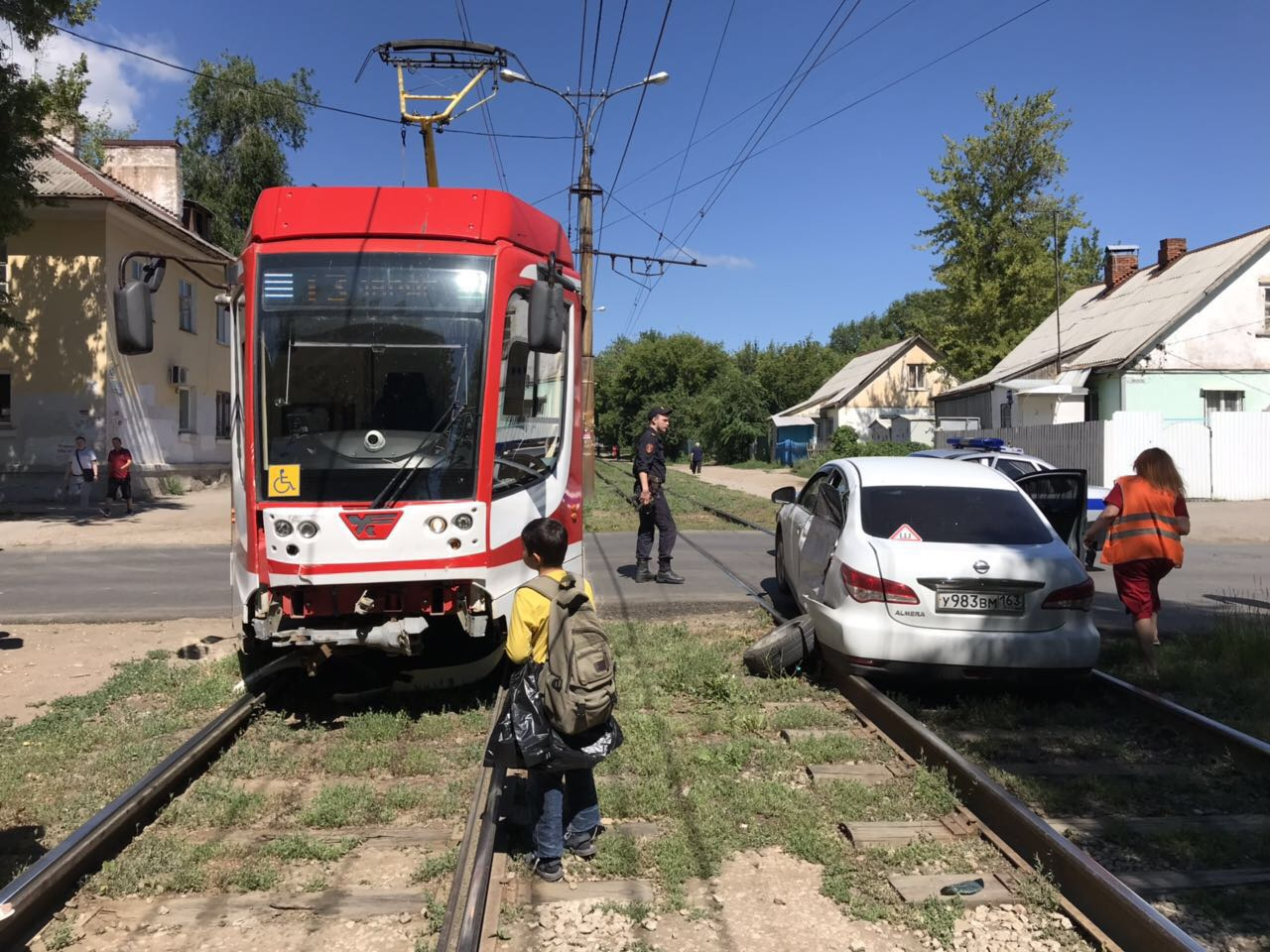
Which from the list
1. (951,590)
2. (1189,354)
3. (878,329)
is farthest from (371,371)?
(878,329)

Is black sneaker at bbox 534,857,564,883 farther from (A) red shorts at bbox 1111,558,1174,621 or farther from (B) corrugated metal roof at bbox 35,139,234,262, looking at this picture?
(B) corrugated metal roof at bbox 35,139,234,262

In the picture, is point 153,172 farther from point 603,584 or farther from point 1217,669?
point 1217,669

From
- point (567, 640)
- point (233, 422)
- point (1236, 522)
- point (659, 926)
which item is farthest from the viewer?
point (1236, 522)

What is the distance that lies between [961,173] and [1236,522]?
2449 centimetres

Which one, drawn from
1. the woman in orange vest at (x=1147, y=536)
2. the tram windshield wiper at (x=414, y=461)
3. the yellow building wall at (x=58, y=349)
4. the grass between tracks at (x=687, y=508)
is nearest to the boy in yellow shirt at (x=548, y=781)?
the tram windshield wiper at (x=414, y=461)

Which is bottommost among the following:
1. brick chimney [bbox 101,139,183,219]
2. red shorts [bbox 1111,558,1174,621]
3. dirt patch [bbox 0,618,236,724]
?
dirt patch [bbox 0,618,236,724]

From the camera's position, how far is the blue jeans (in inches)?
165

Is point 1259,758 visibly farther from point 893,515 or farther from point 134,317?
point 134,317

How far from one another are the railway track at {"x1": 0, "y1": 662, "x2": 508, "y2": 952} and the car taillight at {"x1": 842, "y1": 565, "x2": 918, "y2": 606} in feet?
8.95

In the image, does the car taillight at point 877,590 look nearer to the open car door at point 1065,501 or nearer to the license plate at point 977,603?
the license plate at point 977,603

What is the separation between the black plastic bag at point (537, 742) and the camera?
4.12m

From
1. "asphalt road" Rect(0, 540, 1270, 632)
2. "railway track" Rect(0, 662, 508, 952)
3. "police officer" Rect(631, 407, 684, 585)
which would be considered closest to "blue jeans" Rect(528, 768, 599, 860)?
→ "railway track" Rect(0, 662, 508, 952)

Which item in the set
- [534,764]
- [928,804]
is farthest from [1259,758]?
[534,764]

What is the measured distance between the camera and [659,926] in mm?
3789
